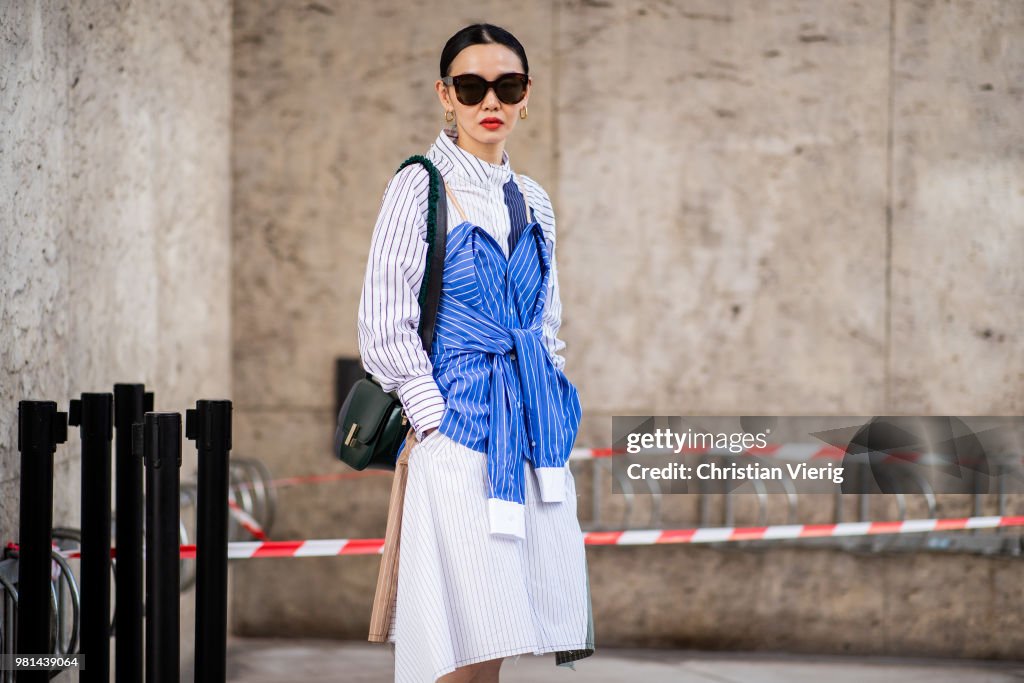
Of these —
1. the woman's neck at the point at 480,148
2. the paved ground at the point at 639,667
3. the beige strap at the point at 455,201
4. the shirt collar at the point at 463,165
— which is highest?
the woman's neck at the point at 480,148

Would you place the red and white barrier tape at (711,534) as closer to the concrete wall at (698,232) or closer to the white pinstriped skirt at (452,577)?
the concrete wall at (698,232)

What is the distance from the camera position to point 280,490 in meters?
5.70

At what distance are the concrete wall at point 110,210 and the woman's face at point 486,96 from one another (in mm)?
1517

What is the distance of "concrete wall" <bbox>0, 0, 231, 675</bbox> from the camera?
357 cm

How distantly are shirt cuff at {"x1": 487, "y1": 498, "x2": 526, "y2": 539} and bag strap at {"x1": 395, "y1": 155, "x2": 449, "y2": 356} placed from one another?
0.38m

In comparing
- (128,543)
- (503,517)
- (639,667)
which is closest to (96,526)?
(128,543)

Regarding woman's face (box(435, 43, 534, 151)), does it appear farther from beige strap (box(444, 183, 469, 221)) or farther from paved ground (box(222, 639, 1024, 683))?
paved ground (box(222, 639, 1024, 683))

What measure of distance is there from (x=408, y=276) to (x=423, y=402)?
0.94 feet

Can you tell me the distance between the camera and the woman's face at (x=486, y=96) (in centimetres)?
274

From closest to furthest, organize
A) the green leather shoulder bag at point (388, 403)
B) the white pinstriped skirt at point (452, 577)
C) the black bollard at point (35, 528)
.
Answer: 1. the white pinstriped skirt at point (452, 577)
2. the green leather shoulder bag at point (388, 403)
3. the black bollard at point (35, 528)

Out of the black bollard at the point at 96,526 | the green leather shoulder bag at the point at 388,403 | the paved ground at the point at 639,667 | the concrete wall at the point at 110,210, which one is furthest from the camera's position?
the paved ground at the point at 639,667

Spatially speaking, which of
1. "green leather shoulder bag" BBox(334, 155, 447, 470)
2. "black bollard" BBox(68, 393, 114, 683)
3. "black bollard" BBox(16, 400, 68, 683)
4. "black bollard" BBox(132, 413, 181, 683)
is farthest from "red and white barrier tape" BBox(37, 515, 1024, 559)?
"green leather shoulder bag" BBox(334, 155, 447, 470)

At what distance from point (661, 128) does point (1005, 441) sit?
7.05ft

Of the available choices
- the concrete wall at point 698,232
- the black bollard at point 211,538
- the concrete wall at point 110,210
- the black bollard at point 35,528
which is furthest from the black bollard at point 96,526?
the concrete wall at point 698,232
